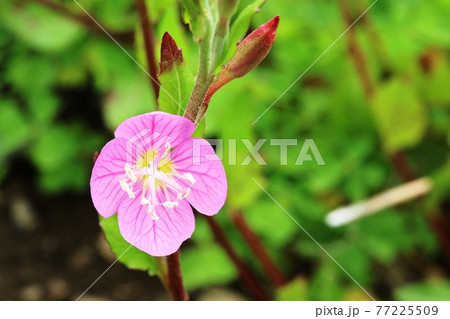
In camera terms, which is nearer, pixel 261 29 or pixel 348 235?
pixel 261 29

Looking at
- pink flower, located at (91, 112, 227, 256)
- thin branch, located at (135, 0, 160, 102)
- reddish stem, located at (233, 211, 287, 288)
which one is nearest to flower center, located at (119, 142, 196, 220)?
pink flower, located at (91, 112, 227, 256)

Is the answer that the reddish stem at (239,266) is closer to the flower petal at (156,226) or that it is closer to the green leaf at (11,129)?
the flower petal at (156,226)

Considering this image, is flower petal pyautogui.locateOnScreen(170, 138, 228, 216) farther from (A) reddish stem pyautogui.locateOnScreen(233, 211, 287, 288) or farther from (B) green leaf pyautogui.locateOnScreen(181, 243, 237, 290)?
(B) green leaf pyautogui.locateOnScreen(181, 243, 237, 290)

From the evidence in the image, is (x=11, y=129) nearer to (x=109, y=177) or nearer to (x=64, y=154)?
(x=64, y=154)

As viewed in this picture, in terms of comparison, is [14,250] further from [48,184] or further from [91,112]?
[91,112]

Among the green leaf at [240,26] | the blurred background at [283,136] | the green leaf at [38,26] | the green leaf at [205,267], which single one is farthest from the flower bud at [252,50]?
the green leaf at [38,26]
